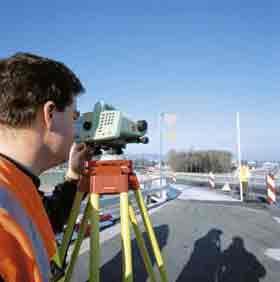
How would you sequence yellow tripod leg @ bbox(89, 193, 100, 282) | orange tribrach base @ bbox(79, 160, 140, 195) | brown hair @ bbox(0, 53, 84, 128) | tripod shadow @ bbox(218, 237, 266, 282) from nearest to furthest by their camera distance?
brown hair @ bbox(0, 53, 84, 128) < yellow tripod leg @ bbox(89, 193, 100, 282) < orange tribrach base @ bbox(79, 160, 140, 195) < tripod shadow @ bbox(218, 237, 266, 282)

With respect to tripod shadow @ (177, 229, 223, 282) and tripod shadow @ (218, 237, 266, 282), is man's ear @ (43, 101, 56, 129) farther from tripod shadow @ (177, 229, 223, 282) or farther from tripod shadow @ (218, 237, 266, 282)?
tripod shadow @ (218, 237, 266, 282)

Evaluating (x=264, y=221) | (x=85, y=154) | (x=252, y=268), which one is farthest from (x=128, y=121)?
(x=264, y=221)

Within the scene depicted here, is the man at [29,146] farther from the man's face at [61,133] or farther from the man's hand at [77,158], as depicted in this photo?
the man's hand at [77,158]

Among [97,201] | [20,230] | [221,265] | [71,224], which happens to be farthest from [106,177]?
[221,265]

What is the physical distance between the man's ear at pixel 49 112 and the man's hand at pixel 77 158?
0.57 m

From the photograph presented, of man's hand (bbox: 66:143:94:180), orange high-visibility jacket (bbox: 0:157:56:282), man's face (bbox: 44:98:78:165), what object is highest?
man's face (bbox: 44:98:78:165)

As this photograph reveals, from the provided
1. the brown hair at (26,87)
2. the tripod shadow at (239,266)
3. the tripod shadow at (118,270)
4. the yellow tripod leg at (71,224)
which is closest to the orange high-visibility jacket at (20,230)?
the brown hair at (26,87)

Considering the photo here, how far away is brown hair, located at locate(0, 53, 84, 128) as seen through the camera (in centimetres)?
73

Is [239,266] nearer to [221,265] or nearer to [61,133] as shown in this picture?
[221,265]

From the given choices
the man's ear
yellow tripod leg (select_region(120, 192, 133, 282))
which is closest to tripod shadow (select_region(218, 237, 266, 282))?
yellow tripod leg (select_region(120, 192, 133, 282))

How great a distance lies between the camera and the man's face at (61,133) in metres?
0.81

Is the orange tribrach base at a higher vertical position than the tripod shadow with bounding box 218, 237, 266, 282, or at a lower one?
higher

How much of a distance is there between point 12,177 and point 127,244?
0.84 meters

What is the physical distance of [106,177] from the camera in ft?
4.42
